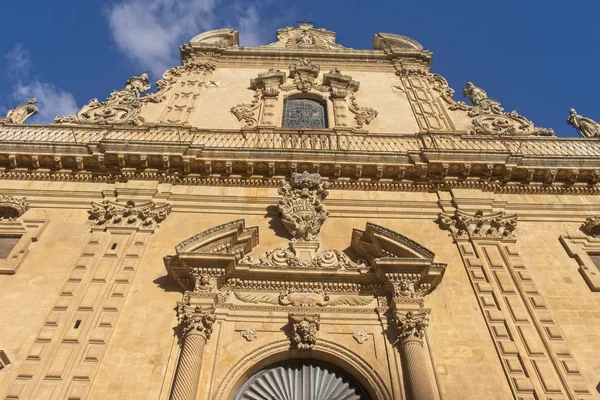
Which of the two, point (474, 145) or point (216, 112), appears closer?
point (474, 145)

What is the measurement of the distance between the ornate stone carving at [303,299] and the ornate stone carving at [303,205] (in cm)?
131

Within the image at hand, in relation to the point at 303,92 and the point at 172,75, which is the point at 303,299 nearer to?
the point at 303,92

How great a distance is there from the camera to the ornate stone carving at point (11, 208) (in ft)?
32.3

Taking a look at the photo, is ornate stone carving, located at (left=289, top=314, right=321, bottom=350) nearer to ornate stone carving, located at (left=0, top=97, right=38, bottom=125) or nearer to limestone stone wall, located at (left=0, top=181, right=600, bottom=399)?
limestone stone wall, located at (left=0, top=181, right=600, bottom=399)

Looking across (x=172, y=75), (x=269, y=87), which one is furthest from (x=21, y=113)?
(x=269, y=87)

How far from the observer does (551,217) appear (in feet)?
33.4

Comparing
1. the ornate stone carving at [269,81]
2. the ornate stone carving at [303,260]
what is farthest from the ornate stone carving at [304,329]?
the ornate stone carving at [269,81]

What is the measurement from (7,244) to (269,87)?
7.93 m

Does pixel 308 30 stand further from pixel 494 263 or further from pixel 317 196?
pixel 494 263

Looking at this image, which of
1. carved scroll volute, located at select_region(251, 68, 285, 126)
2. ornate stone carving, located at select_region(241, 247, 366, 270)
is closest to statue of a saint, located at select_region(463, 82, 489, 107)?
carved scroll volute, located at select_region(251, 68, 285, 126)

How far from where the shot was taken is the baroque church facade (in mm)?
7254

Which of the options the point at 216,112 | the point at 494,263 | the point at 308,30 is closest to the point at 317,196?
the point at 494,263

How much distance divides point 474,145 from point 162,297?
7.58 m

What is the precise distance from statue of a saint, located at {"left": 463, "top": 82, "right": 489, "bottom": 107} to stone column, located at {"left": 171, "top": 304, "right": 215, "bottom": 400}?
407 inches
